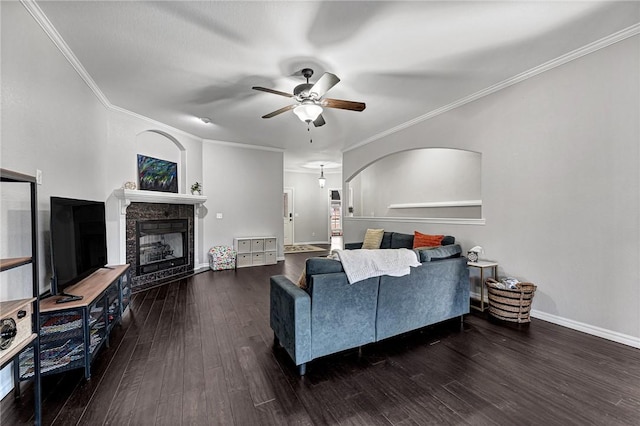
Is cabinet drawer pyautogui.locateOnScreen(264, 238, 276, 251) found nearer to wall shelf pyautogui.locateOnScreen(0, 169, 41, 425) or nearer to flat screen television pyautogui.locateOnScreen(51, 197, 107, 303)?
flat screen television pyautogui.locateOnScreen(51, 197, 107, 303)

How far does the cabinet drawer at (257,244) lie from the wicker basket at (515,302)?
15.5ft

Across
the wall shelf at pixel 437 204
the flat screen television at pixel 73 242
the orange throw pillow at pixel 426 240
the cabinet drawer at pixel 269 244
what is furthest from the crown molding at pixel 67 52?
the wall shelf at pixel 437 204

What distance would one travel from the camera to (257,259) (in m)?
6.25

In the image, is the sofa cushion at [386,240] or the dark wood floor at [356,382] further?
the sofa cushion at [386,240]

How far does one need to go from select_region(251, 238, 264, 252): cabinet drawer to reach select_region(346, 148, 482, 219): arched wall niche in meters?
2.42

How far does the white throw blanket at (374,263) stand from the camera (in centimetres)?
A: 223

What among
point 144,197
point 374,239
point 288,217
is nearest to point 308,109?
point 144,197

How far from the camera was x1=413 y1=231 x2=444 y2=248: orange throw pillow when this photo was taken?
164 inches

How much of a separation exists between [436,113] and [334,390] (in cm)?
407

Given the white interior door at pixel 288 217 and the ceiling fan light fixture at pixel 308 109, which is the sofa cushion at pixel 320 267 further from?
the white interior door at pixel 288 217

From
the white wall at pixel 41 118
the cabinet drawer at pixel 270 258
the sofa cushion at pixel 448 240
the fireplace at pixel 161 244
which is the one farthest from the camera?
the cabinet drawer at pixel 270 258

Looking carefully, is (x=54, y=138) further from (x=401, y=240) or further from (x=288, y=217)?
(x=288, y=217)

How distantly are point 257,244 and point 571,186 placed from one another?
5.50m

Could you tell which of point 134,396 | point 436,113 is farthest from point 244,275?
point 436,113
